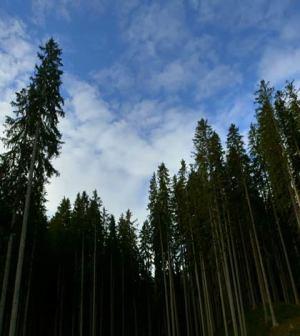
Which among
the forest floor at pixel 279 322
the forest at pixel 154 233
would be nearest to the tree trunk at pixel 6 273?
the forest at pixel 154 233

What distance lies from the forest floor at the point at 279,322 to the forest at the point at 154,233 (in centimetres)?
26

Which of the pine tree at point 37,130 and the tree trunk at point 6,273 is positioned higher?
the pine tree at point 37,130

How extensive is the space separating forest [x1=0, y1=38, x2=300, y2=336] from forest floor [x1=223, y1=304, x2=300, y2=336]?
26 cm

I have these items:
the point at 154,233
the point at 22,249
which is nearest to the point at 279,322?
the point at 154,233

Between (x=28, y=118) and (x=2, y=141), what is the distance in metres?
1.80

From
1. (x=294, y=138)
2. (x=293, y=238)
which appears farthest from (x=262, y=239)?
(x=294, y=138)

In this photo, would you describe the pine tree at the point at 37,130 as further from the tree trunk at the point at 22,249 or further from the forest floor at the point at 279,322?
the forest floor at the point at 279,322

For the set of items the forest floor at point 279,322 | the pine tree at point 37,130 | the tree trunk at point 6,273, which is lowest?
the forest floor at point 279,322

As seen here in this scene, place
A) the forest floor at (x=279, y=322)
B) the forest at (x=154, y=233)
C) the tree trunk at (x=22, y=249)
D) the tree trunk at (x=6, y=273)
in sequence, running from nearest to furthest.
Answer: the tree trunk at (x=22, y=249), the tree trunk at (x=6, y=273), the forest at (x=154, y=233), the forest floor at (x=279, y=322)

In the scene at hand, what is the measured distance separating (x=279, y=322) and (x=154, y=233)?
45.7ft

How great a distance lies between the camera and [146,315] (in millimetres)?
47719

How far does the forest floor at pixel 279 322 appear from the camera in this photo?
75.2 feet

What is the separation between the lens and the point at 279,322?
971 inches

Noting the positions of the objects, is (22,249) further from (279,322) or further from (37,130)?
(279,322)
